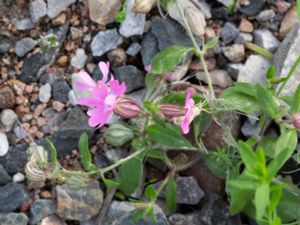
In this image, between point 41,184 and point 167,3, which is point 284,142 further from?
point 41,184

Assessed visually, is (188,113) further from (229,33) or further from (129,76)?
(229,33)

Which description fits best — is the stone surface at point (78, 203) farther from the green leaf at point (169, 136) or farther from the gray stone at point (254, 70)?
the gray stone at point (254, 70)

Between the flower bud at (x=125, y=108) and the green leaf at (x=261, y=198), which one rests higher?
the flower bud at (x=125, y=108)

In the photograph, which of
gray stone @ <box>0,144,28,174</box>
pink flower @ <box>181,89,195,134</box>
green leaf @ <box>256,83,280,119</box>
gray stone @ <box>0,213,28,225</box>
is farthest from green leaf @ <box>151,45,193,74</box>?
gray stone @ <box>0,213,28,225</box>

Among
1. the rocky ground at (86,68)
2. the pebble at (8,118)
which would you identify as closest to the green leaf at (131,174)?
the rocky ground at (86,68)

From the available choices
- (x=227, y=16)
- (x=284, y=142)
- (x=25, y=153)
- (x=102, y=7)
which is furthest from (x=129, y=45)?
(x=284, y=142)

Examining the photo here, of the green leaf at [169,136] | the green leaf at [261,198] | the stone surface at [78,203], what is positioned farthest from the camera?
the stone surface at [78,203]

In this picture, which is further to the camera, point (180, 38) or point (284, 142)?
point (180, 38)
